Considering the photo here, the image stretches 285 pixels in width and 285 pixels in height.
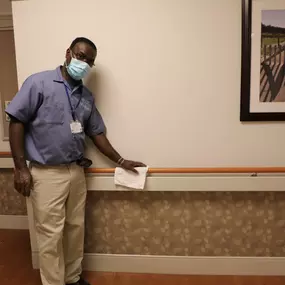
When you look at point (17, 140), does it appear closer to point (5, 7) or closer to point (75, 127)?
point (75, 127)

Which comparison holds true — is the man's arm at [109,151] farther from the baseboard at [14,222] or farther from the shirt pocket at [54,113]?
the baseboard at [14,222]

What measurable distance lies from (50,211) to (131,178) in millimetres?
547

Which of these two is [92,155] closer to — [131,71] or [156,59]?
[131,71]

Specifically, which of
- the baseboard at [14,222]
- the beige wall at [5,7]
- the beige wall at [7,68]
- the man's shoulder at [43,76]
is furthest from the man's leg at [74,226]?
the beige wall at [5,7]

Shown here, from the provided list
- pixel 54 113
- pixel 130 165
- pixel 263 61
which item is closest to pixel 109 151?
pixel 130 165

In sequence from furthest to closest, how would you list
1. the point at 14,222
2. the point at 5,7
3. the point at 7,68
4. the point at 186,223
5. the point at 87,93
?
the point at 14,222 < the point at 7,68 < the point at 5,7 < the point at 186,223 < the point at 87,93

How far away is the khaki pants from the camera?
187 cm

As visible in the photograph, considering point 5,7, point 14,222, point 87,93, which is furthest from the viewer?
point 14,222

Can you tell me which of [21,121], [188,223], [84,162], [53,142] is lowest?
[188,223]

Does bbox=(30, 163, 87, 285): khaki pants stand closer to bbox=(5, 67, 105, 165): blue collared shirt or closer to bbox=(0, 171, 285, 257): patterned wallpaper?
bbox=(5, 67, 105, 165): blue collared shirt

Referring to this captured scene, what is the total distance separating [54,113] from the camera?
6.02 ft

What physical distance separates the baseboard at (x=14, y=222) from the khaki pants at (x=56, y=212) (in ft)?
3.62

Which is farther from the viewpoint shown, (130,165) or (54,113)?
(130,165)

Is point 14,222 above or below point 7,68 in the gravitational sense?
below
